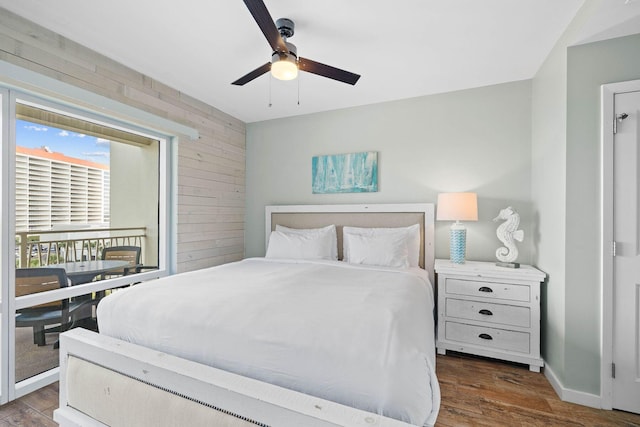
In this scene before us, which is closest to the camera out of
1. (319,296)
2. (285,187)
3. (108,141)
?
(319,296)

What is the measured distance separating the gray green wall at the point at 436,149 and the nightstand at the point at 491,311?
1.62 feet

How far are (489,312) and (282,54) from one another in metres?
2.54

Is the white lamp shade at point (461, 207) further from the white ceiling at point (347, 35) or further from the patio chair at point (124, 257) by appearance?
the patio chair at point (124, 257)

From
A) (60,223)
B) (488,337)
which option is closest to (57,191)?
(60,223)

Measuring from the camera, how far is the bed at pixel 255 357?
1.02 meters

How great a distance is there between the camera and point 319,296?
167 cm

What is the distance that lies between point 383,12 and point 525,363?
9.35 feet

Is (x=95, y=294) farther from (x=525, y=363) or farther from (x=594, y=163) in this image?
(x=594, y=163)

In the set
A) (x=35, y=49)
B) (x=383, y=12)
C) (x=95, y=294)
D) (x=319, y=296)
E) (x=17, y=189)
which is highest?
(x=383, y=12)

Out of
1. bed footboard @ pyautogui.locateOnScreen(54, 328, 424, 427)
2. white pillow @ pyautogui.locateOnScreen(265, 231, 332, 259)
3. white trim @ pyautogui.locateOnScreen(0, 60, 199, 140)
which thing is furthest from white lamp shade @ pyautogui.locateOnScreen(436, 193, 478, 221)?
white trim @ pyautogui.locateOnScreen(0, 60, 199, 140)

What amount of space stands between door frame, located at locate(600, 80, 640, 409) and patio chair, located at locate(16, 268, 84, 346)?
386cm

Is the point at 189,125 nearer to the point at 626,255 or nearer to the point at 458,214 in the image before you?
the point at 458,214

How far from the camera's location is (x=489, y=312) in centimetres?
244

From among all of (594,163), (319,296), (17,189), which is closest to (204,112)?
(17,189)
